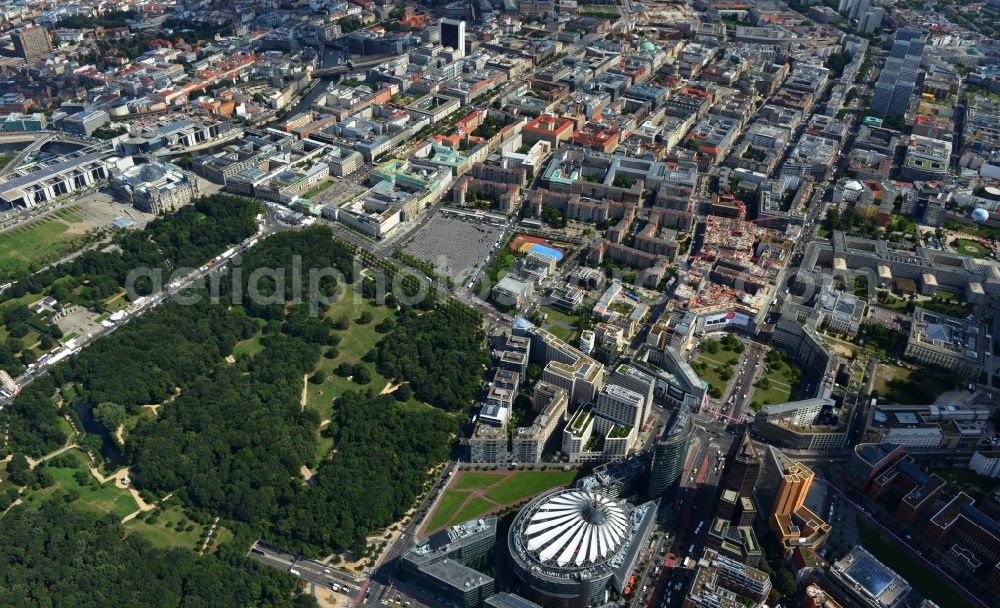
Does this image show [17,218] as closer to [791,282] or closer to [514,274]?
[514,274]

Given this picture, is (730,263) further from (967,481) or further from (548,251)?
(967,481)

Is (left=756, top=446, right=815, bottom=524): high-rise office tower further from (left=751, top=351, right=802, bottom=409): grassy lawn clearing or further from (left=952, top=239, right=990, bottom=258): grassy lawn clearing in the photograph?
(left=952, top=239, right=990, bottom=258): grassy lawn clearing

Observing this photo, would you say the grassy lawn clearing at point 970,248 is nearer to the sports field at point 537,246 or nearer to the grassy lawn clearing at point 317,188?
the sports field at point 537,246

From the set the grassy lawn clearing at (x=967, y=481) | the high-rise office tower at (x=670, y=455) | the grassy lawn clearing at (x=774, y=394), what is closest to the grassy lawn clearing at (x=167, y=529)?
the high-rise office tower at (x=670, y=455)

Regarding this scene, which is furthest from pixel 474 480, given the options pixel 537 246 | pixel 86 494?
pixel 537 246

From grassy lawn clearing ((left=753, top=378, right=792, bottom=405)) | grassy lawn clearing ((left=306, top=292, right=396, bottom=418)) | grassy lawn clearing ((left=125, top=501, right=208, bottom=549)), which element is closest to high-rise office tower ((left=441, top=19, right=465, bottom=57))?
grassy lawn clearing ((left=306, top=292, right=396, bottom=418))

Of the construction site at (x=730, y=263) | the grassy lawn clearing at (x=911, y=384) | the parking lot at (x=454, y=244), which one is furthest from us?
the parking lot at (x=454, y=244)
